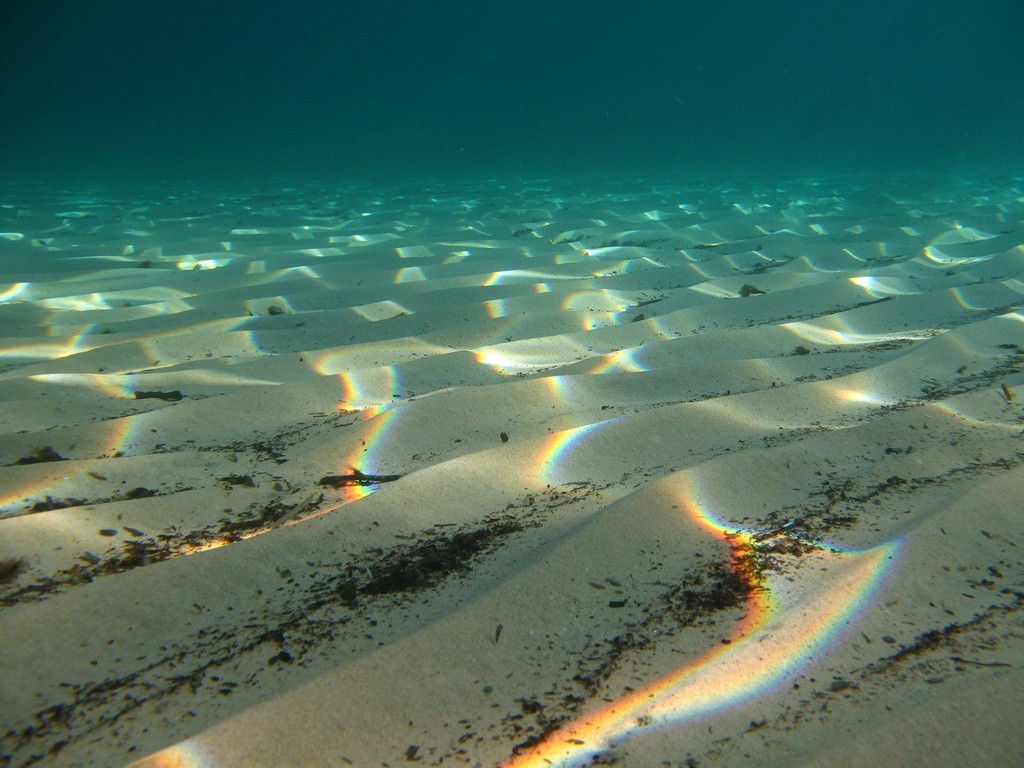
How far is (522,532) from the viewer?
165 centimetres

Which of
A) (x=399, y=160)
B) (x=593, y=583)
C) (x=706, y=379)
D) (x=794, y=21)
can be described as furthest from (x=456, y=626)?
(x=794, y=21)

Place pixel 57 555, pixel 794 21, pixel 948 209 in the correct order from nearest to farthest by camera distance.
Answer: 1. pixel 57 555
2. pixel 948 209
3. pixel 794 21

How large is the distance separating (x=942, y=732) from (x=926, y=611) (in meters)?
0.35

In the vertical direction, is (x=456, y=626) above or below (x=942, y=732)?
below

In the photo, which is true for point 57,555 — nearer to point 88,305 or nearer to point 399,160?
point 88,305

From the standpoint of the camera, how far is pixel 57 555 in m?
1.59

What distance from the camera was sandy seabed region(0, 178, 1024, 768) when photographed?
102cm

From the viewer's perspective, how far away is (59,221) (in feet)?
30.3

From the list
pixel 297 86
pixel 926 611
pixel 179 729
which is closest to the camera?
pixel 179 729

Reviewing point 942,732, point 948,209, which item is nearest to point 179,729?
point 942,732

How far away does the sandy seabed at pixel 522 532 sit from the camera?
3.34ft

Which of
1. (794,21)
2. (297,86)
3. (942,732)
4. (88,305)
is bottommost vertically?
(88,305)

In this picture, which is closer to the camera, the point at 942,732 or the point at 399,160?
the point at 942,732

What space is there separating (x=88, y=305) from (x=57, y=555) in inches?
146
